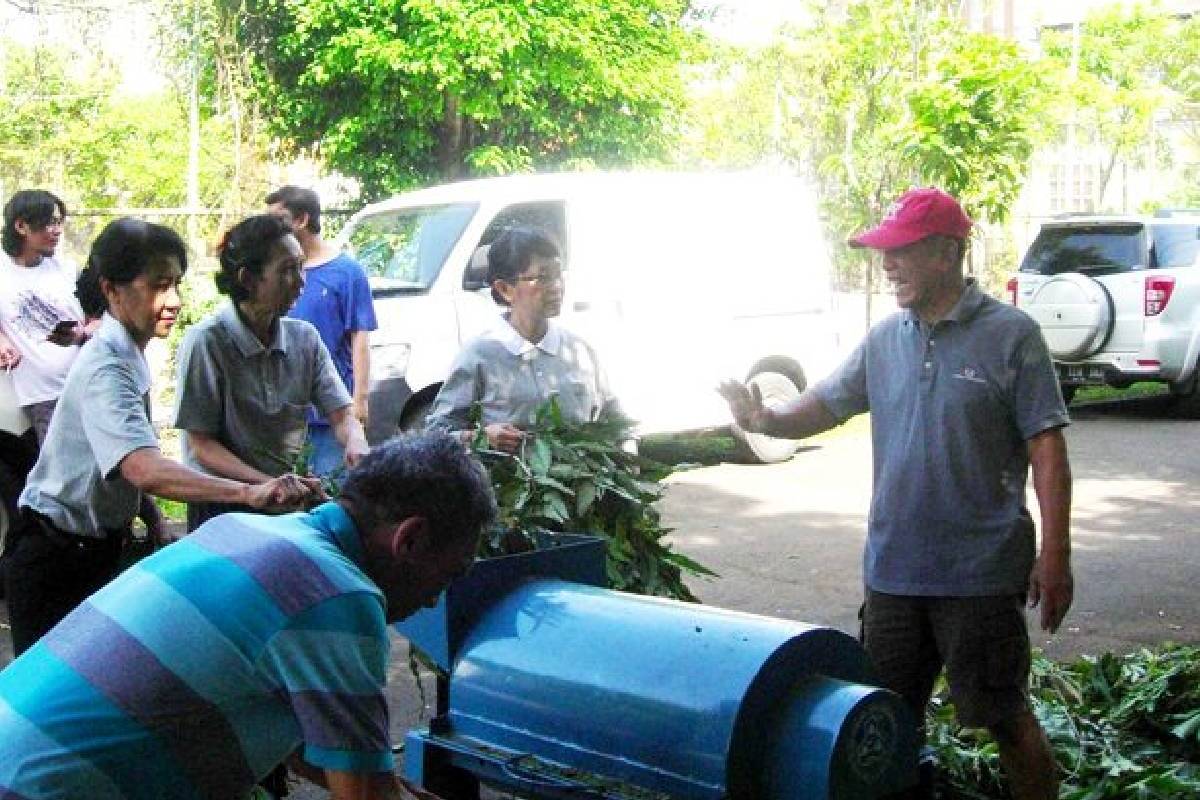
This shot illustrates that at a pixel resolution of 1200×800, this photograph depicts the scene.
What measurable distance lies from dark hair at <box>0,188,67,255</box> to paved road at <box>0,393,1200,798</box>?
1.89 m

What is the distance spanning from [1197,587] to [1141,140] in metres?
33.8

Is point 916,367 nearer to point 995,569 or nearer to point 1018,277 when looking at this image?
point 995,569

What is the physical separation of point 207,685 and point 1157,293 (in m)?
13.9

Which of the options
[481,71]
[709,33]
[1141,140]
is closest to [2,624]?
[481,71]

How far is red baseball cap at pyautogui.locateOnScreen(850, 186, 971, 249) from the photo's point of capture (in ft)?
13.2

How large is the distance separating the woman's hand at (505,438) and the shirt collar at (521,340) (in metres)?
0.46

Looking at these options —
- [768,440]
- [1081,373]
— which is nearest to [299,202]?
[768,440]

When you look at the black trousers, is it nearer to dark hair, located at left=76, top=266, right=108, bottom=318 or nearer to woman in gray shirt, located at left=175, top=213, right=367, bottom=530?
woman in gray shirt, located at left=175, top=213, right=367, bottom=530

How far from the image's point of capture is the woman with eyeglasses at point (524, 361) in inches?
192

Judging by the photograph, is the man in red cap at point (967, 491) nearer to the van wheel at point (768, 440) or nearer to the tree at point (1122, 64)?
the van wheel at point (768, 440)

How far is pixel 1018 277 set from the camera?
1570 cm

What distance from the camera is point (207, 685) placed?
7.55 feet

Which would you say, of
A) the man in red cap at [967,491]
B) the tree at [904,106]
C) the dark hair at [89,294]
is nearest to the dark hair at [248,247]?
the dark hair at [89,294]

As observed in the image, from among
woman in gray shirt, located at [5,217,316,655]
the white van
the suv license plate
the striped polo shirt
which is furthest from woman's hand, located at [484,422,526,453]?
the suv license plate
